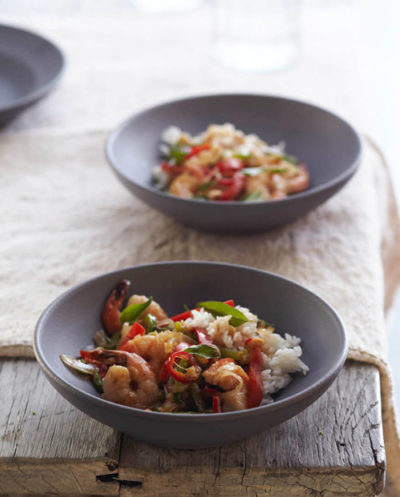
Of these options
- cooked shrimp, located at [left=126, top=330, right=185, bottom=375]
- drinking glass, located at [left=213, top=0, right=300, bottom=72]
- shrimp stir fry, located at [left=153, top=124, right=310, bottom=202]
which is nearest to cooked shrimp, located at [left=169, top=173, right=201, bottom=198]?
shrimp stir fry, located at [left=153, top=124, right=310, bottom=202]

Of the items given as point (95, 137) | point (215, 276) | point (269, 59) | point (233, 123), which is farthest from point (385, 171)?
point (215, 276)

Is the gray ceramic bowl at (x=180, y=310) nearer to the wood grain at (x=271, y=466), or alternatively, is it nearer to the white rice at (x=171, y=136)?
the wood grain at (x=271, y=466)

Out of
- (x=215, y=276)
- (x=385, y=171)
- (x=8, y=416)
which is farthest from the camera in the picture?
(x=385, y=171)

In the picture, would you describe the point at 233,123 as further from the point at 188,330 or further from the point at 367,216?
the point at 188,330

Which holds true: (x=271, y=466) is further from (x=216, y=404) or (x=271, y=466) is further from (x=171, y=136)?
(x=171, y=136)

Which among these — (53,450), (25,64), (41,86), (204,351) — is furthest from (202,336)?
(25,64)
